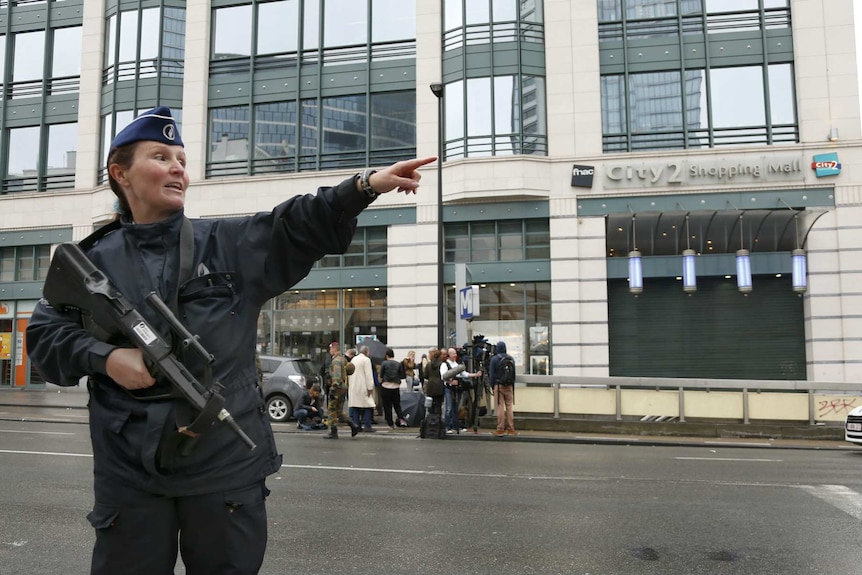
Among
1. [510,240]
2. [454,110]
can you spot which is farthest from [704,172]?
[454,110]

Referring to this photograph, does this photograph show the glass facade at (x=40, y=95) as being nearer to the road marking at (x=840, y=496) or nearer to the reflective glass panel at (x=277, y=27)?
the reflective glass panel at (x=277, y=27)

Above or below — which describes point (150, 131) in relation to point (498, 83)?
below

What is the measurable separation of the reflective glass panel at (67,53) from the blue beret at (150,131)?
93.5 feet

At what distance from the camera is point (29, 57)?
90.6 feet

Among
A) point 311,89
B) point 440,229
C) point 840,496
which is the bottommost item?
point 840,496

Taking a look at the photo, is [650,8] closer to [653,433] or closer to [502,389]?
[653,433]

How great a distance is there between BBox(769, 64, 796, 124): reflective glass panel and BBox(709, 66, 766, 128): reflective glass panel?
278 mm

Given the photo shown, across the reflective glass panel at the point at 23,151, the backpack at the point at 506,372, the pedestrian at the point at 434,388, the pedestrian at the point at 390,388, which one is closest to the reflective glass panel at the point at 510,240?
the pedestrian at the point at 390,388

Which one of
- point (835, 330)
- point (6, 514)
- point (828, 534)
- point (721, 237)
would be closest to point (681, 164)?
point (721, 237)

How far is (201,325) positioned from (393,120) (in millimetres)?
22420

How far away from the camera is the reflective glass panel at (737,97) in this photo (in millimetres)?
22016

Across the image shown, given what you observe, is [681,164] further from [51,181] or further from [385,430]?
[51,181]

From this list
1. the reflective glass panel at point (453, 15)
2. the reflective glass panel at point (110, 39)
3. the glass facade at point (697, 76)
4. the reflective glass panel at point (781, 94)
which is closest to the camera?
the reflective glass panel at point (781, 94)

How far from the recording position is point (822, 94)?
21484 mm
